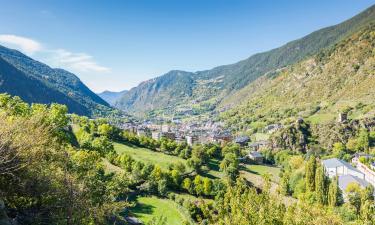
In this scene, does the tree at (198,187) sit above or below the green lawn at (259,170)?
above

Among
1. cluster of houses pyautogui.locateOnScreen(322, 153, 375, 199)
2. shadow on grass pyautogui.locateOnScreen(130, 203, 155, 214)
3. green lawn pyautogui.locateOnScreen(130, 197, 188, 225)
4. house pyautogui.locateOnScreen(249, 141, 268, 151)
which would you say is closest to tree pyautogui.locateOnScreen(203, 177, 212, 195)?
green lawn pyautogui.locateOnScreen(130, 197, 188, 225)

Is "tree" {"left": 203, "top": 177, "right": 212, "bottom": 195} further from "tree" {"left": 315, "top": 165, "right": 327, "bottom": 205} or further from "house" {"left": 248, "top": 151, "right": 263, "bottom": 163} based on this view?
"house" {"left": 248, "top": 151, "right": 263, "bottom": 163}

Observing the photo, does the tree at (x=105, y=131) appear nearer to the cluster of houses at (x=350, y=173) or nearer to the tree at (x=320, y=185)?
the tree at (x=320, y=185)

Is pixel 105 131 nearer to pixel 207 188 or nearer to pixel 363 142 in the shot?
pixel 207 188

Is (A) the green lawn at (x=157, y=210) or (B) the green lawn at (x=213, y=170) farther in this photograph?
(B) the green lawn at (x=213, y=170)

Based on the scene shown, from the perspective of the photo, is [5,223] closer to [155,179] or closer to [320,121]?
[155,179]

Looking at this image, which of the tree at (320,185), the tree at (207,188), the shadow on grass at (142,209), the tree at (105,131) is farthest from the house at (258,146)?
the shadow on grass at (142,209)
